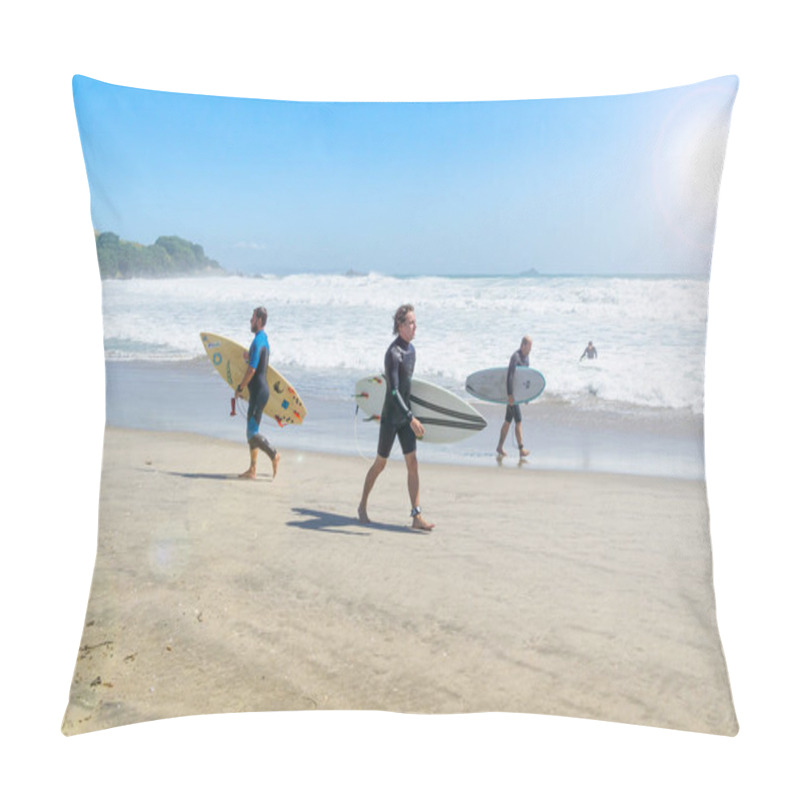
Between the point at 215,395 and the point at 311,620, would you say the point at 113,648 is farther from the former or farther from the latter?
the point at 215,395

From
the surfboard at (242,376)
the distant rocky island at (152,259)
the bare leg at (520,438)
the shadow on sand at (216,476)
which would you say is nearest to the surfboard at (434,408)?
the bare leg at (520,438)

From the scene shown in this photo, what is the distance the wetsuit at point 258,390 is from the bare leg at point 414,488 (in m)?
0.51

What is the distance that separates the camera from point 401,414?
145 inches

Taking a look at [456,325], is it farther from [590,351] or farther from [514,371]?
[590,351]

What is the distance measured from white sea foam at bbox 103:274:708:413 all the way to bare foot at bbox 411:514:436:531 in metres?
0.49

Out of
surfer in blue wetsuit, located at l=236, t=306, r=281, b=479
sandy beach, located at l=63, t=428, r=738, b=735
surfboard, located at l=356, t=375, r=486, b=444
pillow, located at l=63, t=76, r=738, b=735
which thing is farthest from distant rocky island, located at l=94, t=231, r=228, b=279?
surfboard, located at l=356, t=375, r=486, b=444

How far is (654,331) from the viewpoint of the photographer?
3.48m

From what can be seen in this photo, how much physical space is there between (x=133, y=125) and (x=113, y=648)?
1.87 m

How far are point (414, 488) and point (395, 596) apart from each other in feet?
1.32

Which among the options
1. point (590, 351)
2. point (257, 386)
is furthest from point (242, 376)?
point (590, 351)

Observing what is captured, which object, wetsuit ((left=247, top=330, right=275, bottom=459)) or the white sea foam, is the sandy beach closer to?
wetsuit ((left=247, top=330, right=275, bottom=459))

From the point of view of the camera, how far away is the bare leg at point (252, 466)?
145 inches

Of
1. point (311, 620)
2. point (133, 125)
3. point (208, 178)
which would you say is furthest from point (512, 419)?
point (133, 125)

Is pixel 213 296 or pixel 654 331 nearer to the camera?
pixel 654 331
